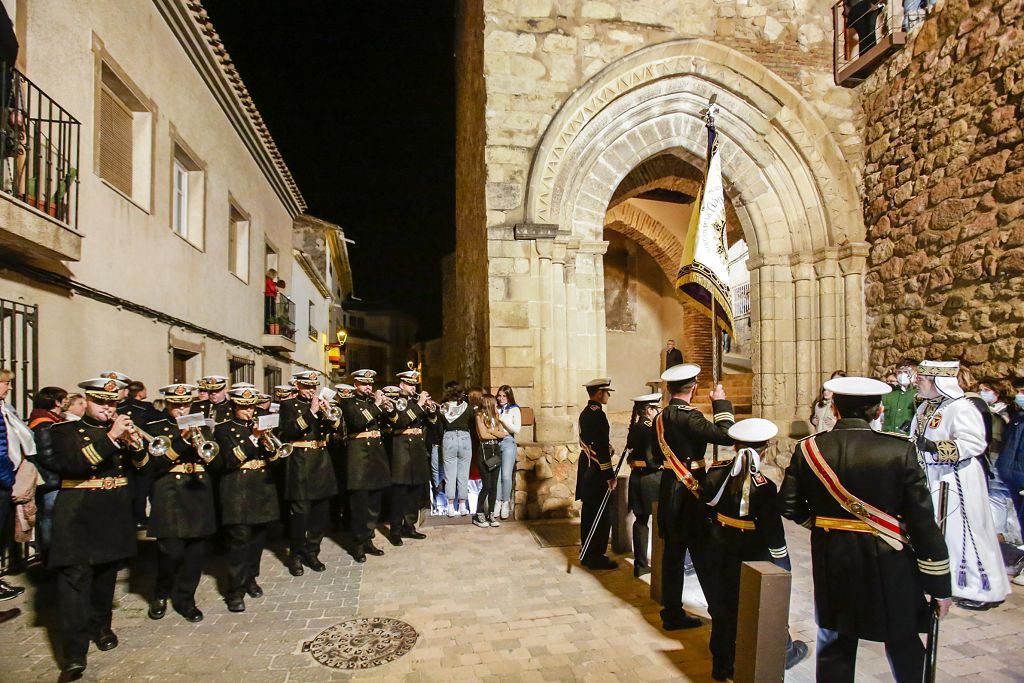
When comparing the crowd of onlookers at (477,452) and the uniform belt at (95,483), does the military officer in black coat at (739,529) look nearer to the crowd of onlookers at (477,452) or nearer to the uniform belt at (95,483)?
the crowd of onlookers at (477,452)

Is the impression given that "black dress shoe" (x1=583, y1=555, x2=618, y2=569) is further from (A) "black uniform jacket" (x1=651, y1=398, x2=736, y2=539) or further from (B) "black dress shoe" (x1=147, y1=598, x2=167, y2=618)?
(B) "black dress shoe" (x1=147, y1=598, x2=167, y2=618)

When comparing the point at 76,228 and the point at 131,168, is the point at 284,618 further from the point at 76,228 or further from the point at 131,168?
the point at 131,168

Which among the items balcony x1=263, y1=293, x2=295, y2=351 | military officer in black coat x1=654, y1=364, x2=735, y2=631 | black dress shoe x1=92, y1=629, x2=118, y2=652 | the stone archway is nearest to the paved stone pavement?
black dress shoe x1=92, y1=629, x2=118, y2=652

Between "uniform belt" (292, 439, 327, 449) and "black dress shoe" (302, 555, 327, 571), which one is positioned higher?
"uniform belt" (292, 439, 327, 449)

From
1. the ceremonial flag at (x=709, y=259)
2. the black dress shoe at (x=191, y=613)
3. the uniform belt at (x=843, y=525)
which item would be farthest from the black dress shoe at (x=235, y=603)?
the ceremonial flag at (x=709, y=259)

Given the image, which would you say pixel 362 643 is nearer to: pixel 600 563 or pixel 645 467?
pixel 600 563

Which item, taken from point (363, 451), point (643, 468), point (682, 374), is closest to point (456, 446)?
point (363, 451)

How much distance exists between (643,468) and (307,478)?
3.15 m

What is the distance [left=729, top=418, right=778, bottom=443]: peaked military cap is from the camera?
3582 millimetres

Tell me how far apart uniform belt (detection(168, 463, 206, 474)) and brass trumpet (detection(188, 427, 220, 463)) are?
169mm

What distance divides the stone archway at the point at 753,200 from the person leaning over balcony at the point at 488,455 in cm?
137

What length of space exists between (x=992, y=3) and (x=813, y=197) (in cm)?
302

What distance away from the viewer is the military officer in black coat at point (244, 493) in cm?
504

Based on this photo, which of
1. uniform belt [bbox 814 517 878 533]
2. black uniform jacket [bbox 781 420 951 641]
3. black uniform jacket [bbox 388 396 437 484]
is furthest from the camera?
black uniform jacket [bbox 388 396 437 484]
